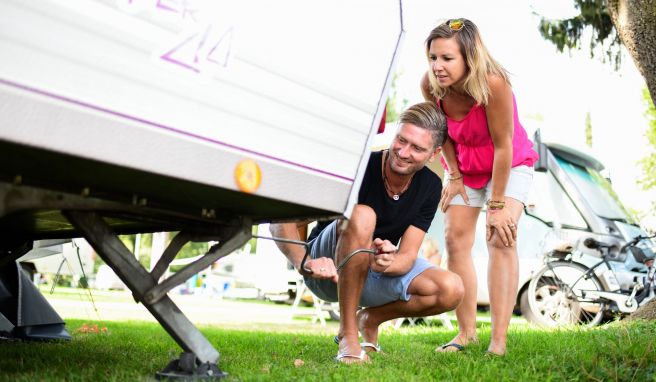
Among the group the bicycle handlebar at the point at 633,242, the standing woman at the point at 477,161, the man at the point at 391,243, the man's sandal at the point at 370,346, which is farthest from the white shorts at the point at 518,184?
the bicycle handlebar at the point at 633,242

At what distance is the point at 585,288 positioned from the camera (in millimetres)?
7398

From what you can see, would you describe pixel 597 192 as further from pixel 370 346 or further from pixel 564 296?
pixel 370 346

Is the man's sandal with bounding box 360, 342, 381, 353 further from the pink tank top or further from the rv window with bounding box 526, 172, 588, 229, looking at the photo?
the rv window with bounding box 526, 172, 588, 229

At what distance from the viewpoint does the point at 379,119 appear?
9.06 ft

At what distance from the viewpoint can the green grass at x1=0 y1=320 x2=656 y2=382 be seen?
106 inches

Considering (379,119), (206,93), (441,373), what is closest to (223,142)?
(206,93)

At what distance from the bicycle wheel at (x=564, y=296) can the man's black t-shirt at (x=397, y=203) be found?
4364 millimetres

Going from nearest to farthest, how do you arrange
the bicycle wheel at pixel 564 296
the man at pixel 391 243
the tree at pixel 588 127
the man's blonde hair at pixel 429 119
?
the man at pixel 391 243 < the man's blonde hair at pixel 429 119 < the bicycle wheel at pixel 564 296 < the tree at pixel 588 127

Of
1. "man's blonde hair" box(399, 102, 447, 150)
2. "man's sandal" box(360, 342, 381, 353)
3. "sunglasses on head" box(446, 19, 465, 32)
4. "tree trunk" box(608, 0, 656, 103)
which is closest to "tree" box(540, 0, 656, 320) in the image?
"tree trunk" box(608, 0, 656, 103)

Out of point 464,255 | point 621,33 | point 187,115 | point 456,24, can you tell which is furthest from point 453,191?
point 621,33

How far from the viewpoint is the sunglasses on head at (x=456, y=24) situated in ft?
10.9

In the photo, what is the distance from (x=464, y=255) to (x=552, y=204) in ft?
15.9

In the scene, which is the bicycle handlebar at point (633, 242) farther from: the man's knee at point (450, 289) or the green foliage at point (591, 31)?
the man's knee at point (450, 289)

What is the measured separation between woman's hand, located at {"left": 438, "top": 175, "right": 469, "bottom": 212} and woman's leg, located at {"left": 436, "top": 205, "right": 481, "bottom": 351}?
0.14ft
